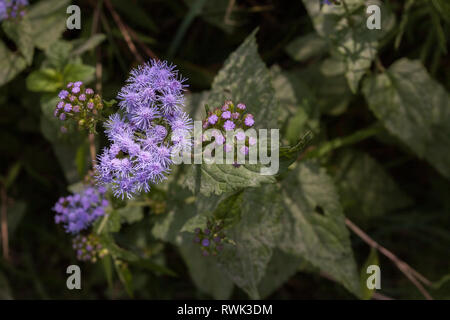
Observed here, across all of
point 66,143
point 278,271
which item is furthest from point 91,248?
point 278,271

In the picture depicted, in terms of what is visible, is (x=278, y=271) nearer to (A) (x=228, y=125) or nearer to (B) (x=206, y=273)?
(B) (x=206, y=273)

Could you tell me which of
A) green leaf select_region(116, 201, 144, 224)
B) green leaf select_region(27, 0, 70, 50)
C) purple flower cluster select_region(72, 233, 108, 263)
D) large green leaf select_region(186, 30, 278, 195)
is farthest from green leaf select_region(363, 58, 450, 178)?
green leaf select_region(27, 0, 70, 50)

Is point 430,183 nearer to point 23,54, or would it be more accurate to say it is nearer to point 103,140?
point 103,140

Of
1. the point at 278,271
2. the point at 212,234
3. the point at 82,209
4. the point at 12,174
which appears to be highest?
the point at 12,174

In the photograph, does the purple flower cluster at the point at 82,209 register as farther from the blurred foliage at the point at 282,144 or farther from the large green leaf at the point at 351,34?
the large green leaf at the point at 351,34

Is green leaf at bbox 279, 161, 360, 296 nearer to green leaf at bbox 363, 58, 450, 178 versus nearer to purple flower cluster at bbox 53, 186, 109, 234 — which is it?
green leaf at bbox 363, 58, 450, 178

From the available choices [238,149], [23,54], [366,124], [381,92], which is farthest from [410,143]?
[23,54]
